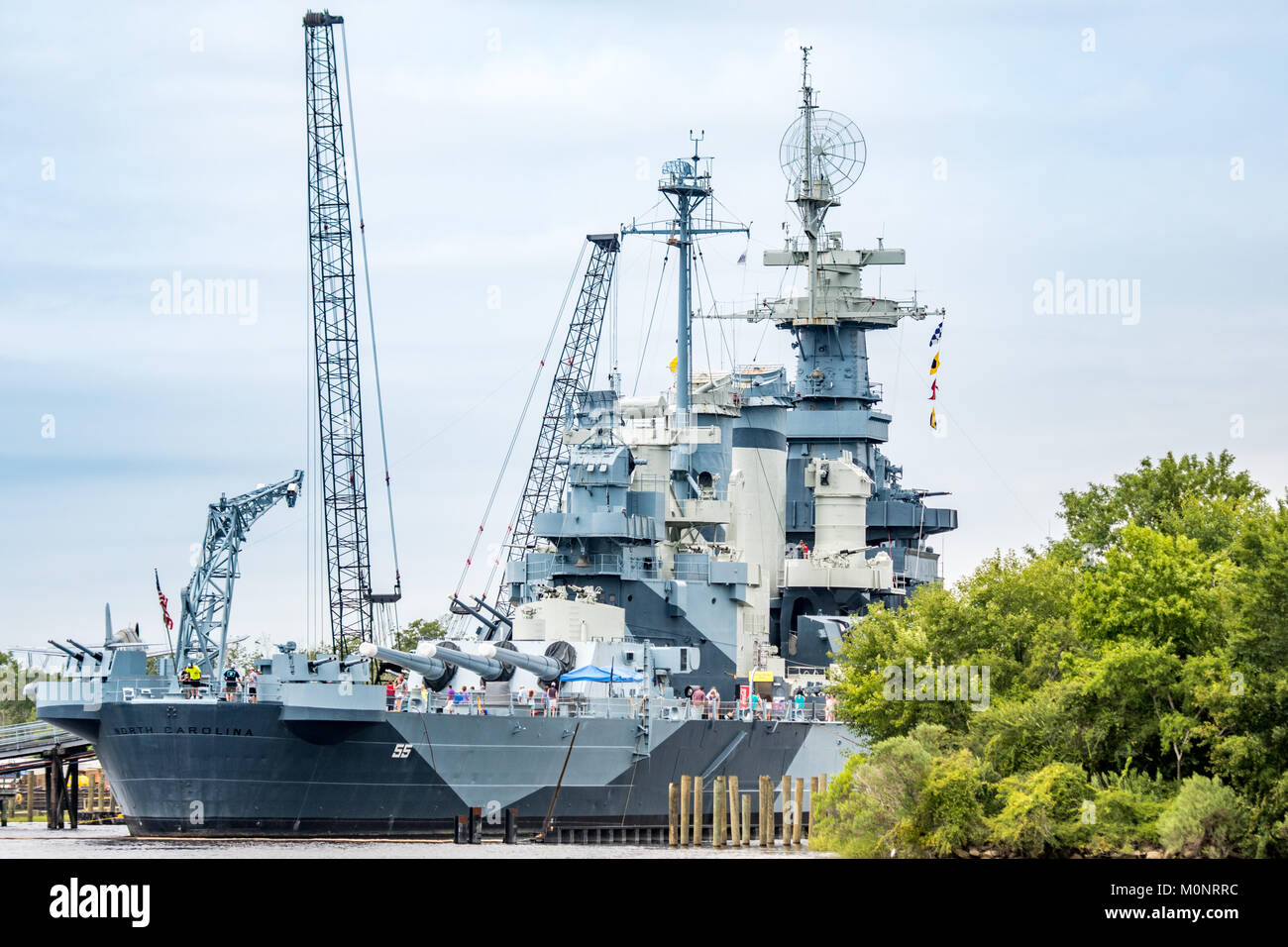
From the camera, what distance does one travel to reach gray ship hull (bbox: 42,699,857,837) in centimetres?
4728

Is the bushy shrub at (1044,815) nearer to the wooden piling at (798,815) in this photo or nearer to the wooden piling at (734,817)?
the wooden piling at (798,815)

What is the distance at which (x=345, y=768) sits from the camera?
48688 mm

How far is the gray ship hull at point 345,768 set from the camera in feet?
155

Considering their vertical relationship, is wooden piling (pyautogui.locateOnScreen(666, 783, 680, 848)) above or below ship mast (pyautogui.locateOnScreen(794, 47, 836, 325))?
below

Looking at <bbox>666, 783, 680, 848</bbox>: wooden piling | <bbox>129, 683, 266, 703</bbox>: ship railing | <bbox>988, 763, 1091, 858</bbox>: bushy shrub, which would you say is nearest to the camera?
<bbox>988, 763, 1091, 858</bbox>: bushy shrub

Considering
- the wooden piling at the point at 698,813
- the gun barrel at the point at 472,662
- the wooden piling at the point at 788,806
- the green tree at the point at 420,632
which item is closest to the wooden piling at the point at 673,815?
the wooden piling at the point at 698,813

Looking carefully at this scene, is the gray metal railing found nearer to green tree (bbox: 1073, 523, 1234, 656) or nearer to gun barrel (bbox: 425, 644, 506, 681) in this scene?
gun barrel (bbox: 425, 644, 506, 681)

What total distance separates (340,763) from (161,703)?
4482 mm

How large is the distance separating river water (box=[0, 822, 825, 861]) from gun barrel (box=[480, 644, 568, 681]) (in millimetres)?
4942

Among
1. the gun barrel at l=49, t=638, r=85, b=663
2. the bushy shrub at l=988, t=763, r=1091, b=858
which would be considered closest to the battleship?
the gun barrel at l=49, t=638, r=85, b=663

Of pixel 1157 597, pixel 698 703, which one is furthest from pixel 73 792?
pixel 1157 597

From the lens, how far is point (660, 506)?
61.0m
